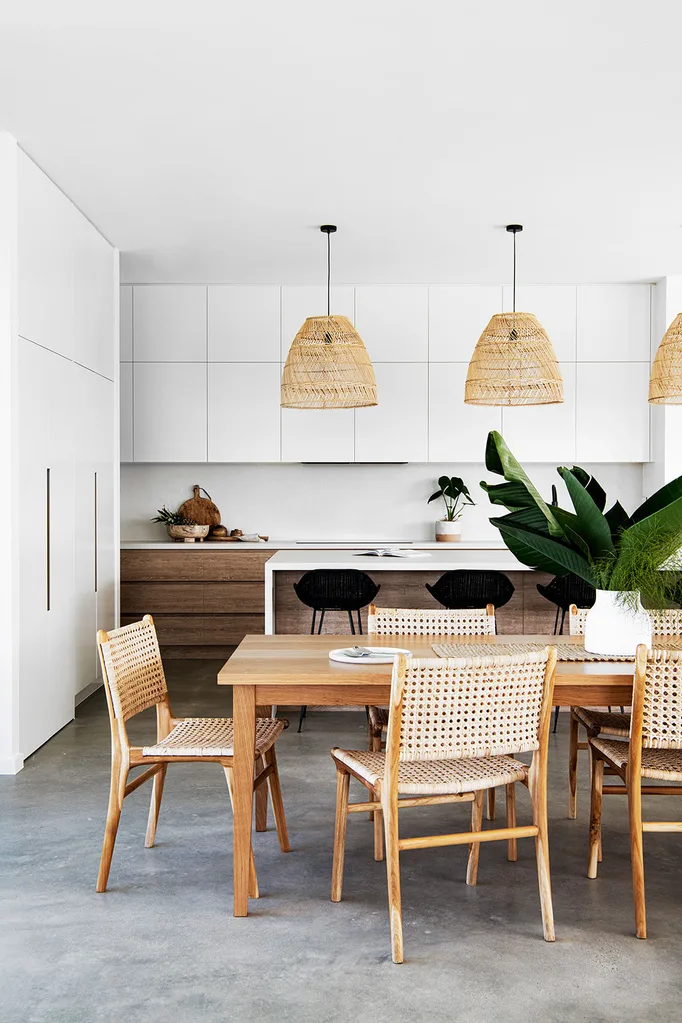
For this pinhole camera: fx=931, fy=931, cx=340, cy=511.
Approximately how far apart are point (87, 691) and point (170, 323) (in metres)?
3.00

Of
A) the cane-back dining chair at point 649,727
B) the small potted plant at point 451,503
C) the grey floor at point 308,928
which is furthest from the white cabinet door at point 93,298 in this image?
the cane-back dining chair at point 649,727

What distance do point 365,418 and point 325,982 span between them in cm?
540

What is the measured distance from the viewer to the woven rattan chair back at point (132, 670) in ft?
9.50

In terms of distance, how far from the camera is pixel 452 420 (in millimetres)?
7441

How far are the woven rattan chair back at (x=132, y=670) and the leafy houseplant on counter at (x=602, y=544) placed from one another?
1.31m

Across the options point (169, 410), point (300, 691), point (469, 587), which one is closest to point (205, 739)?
point (300, 691)

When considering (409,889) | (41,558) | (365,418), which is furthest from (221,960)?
(365,418)

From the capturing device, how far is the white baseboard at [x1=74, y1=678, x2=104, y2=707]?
18.9 ft

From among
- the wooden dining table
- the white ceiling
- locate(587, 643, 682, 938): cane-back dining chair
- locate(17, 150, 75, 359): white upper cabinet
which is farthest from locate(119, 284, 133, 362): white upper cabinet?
locate(587, 643, 682, 938): cane-back dining chair

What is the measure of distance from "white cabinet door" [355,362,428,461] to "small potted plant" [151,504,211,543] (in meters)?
1.38

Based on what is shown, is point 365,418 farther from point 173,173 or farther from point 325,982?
point 325,982

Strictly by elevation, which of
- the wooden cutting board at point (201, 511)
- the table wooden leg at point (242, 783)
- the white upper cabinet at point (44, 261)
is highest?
the white upper cabinet at point (44, 261)

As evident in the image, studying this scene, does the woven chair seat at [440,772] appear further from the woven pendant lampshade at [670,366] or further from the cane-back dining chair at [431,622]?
the woven pendant lampshade at [670,366]

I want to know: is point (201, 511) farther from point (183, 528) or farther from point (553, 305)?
point (553, 305)
